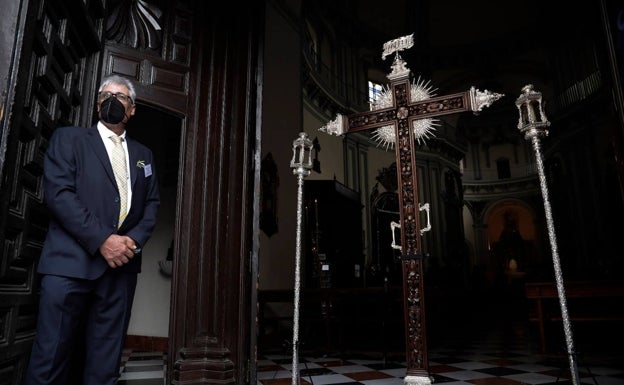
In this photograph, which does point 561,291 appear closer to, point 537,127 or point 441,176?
point 537,127

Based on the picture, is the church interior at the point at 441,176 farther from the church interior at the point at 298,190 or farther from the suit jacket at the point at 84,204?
the suit jacket at the point at 84,204

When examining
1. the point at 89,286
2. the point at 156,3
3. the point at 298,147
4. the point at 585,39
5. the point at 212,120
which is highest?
the point at 585,39

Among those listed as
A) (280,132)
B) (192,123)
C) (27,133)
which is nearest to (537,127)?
(192,123)

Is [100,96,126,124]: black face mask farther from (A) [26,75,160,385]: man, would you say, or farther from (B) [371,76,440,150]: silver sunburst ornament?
(B) [371,76,440,150]: silver sunburst ornament

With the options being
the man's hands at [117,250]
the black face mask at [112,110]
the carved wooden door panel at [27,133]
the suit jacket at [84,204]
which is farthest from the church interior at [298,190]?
the man's hands at [117,250]

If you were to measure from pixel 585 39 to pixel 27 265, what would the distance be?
46.2 ft

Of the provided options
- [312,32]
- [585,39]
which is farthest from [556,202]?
[312,32]

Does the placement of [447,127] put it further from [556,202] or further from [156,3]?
[156,3]

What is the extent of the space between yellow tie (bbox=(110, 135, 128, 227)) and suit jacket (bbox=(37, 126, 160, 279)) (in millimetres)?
31

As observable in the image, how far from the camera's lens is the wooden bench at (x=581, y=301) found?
451 centimetres

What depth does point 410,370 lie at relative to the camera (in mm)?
2914

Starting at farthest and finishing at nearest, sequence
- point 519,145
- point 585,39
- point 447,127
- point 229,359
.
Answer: point 519,145
point 447,127
point 585,39
point 229,359

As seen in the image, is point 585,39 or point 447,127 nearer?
point 585,39

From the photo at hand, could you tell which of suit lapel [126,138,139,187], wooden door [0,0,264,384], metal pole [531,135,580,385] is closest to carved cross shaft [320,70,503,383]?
metal pole [531,135,580,385]
